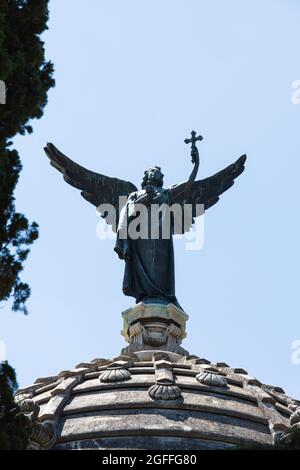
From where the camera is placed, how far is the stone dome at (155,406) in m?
32.2

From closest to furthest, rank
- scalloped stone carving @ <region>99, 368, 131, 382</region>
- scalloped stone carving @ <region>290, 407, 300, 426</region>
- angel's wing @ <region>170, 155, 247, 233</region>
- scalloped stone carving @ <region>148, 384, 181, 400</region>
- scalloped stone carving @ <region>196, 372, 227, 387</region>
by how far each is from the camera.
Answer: scalloped stone carving @ <region>290, 407, 300, 426</region> < scalloped stone carving @ <region>148, 384, 181, 400</region> < scalloped stone carving @ <region>99, 368, 131, 382</region> < scalloped stone carving @ <region>196, 372, 227, 387</region> < angel's wing @ <region>170, 155, 247, 233</region>

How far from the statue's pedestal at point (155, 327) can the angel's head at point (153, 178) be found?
3.57m

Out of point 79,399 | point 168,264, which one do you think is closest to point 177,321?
point 168,264

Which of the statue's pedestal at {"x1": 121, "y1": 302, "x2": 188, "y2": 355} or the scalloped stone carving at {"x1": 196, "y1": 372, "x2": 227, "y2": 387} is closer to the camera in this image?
the scalloped stone carving at {"x1": 196, "y1": 372, "x2": 227, "y2": 387}

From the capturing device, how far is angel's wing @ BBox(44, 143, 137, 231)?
39.5 m

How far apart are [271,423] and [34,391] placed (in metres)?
5.94

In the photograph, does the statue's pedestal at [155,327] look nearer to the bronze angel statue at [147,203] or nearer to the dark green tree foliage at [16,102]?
the bronze angel statue at [147,203]

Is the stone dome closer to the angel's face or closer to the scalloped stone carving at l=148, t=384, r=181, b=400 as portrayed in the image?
the scalloped stone carving at l=148, t=384, r=181, b=400

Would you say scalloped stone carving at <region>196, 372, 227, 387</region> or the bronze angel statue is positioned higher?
the bronze angel statue

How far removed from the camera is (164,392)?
112 ft

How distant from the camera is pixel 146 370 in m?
35.8

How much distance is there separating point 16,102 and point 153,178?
57.0 ft

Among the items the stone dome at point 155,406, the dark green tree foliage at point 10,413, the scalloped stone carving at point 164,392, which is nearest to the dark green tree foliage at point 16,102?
the dark green tree foliage at point 10,413

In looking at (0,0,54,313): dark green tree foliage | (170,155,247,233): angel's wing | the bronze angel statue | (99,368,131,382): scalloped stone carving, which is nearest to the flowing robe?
the bronze angel statue
